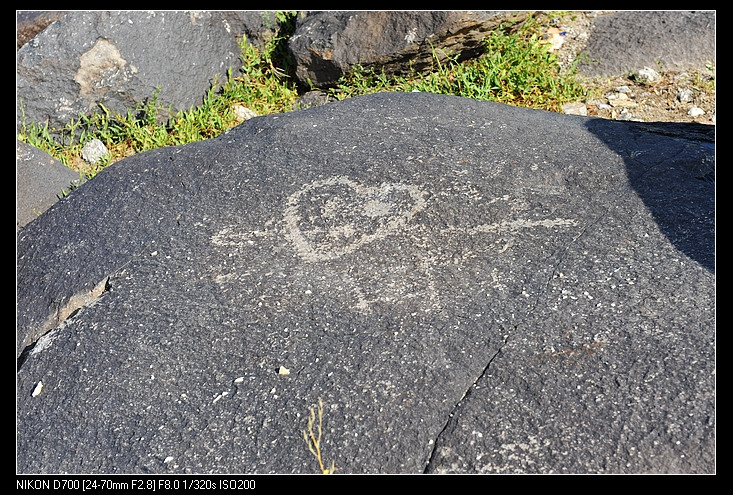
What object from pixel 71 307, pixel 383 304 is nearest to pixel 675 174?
pixel 383 304

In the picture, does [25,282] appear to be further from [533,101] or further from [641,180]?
[533,101]

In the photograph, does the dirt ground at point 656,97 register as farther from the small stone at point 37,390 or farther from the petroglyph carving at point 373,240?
the small stone at point 37,390

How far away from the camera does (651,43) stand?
506 centimetres

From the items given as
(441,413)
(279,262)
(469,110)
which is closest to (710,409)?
(441,413)

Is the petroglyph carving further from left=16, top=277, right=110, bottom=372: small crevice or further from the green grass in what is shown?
the green grass

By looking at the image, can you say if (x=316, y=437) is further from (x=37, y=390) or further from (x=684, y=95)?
(x=684, y=95)

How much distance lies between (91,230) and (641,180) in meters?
2.31

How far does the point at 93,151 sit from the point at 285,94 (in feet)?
4.59

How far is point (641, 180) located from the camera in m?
2.95

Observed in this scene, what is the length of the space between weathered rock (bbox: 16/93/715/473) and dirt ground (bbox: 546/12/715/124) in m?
1.21

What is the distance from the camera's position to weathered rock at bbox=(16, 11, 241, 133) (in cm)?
454

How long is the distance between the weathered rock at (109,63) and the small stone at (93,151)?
225 millimetres

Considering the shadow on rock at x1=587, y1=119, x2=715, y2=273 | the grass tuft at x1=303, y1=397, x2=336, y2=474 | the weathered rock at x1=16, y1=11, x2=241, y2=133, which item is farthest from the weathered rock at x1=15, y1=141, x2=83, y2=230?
the shadow on rock at x1=587, y1=119, x2=715, y2=273

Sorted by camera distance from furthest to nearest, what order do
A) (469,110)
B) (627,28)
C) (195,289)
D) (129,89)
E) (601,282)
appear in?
(627,28) < (129,89) < (469,110) < (195,289) < (601,282)
